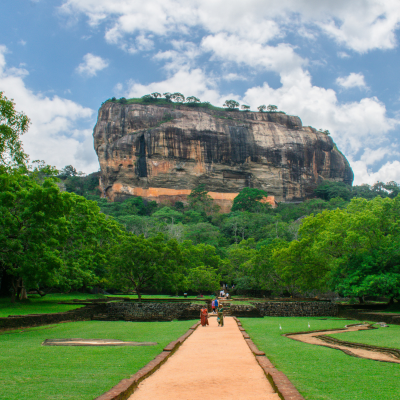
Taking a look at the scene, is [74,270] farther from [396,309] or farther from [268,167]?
[268,167]

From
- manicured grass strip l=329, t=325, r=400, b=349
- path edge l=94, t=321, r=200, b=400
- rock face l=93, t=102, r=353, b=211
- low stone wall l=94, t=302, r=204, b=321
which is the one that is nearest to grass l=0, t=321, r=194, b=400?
path edge l=94, t=321, r=200, b=400

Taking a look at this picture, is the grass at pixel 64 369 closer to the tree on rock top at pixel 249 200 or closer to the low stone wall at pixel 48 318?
the low stone wall at pixel 48 318

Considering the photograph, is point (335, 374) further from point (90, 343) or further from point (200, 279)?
point (200, 279)

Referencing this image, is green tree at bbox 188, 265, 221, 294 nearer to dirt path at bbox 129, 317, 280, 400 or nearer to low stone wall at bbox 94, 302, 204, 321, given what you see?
low stone wall at bbox 94, 302, 204, 321

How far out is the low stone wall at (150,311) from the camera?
2084 cm

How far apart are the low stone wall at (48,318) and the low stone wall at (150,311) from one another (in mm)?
893

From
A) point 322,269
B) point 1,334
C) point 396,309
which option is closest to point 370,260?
Answer: point 396,309

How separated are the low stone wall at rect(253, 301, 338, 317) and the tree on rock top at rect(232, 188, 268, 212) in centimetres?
5279

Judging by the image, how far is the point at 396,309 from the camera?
21.5 m

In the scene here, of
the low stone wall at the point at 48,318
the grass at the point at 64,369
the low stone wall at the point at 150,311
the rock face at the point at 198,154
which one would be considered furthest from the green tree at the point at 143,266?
the rock face at the point at 198,154

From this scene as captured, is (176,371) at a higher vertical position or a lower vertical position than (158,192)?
lower

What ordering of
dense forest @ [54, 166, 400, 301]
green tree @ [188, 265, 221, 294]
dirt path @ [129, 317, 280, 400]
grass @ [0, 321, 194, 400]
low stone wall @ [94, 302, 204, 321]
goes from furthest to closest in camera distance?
green tree @ [188, 265, 221, 294], dense forest @ [54, 166, 400, 301], low stone wall @ [94, 302, 204, 321], dirt path @ [129, 317, 280, 400], grass @ [0, 321, 194, 400]

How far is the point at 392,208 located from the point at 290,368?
61.8 ft

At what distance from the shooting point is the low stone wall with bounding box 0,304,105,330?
42.3ft
